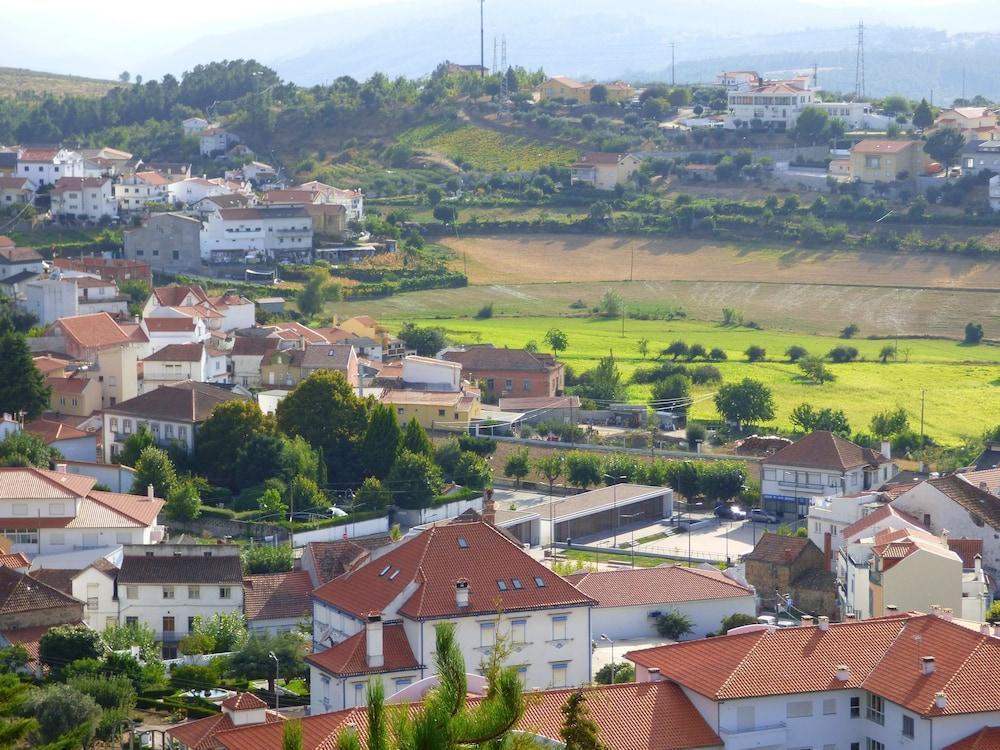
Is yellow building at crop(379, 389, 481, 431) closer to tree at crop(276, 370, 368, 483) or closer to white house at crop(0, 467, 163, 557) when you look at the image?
tree at crop(276, 370, 368, 483)

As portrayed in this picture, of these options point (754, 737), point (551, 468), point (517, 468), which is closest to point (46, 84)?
point (517, 468)

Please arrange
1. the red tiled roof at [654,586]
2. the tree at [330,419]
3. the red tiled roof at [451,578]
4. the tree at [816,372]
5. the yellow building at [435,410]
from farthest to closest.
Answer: the tree at [816,372] → the yellow building at [435,410] → the tree at [330,419] → the red tiled roof at [654,586] → the red tiled roof at [451,578]

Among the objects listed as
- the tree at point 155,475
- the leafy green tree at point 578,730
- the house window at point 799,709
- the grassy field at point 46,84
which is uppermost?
the leafy green tree at point 578,730

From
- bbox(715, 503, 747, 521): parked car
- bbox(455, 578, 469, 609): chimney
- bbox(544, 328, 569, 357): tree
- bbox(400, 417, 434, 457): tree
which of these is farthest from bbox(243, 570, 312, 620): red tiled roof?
bbox(544, 328, 569, 357): tree

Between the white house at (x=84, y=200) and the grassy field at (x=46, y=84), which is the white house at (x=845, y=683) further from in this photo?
the grassy field at (x=46, y=84)

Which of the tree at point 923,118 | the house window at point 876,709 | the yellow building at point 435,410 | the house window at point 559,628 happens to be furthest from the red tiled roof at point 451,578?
the tree at point 923,118

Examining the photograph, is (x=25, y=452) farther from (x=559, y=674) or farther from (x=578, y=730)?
(x=578, y=730)

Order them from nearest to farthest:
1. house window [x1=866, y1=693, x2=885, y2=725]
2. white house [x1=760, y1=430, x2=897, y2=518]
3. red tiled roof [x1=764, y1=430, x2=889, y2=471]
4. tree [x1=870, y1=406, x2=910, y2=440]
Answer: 1. house window [x1=866, y1=693, x2=885, y2=725]
2. white house [x1=760, y1=430, x2=897, y2=518]
3. red tiled roof [x1=764, y1=430, x2=889, y2=471]
4. tree [x1=870, y1=406, x2=910, y2=440]
